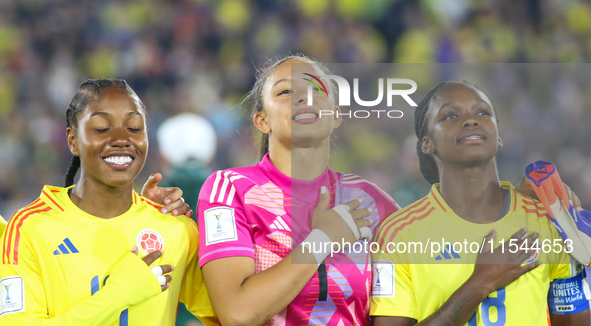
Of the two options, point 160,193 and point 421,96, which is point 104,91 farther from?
point 421,96

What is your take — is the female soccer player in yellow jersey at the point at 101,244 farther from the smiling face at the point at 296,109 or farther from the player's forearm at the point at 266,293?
the smiling face at the point at 296,109

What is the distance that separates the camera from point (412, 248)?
2.13 m

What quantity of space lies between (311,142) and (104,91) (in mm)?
859

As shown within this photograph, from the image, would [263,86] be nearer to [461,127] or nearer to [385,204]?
[385,204]

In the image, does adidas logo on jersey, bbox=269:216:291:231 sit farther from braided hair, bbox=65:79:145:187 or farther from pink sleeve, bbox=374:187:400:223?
braided hair, bbox=65:79:145:187

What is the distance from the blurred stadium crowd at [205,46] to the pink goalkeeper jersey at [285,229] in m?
1.53

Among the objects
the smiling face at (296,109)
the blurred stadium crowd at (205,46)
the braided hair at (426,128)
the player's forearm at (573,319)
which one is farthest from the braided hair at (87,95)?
the player's forearm at (573,319)

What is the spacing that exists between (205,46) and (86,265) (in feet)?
16.5

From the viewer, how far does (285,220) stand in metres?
2.18

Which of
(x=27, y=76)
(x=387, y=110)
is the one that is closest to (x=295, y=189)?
(x=387, y=110)

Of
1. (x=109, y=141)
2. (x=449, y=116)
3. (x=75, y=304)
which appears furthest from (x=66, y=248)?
(x=449, y=116)

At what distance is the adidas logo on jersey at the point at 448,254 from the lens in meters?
2.12

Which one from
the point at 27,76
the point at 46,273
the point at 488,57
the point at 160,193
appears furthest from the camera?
the point at 27,76

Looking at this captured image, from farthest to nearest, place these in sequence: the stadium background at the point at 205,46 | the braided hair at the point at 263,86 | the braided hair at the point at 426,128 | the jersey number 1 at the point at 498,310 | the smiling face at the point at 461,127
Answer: the stadium background at the point at 205,46, the braided hair at the point at 263,86, the braided hair at the point at 426,128, the smiling face at the point at 461,127, the jersey number 1 at the point at 498,310
